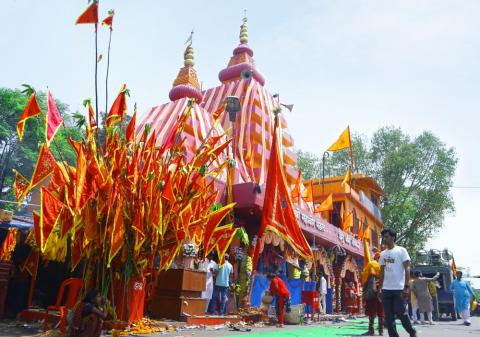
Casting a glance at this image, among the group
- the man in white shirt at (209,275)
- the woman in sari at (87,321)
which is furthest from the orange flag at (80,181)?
the man in white shirt at (209,275)

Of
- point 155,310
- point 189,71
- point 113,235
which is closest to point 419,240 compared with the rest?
point 189,71

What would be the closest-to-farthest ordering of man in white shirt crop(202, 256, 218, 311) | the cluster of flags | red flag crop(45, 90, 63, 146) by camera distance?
1. the cluster of flags
2. red flag crop(45, 90, 63, 146)
3. man in white shirt crop(202, 256, 218, 311)

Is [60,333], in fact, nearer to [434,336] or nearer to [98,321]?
[98,321]

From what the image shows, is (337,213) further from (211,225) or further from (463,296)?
(211,225)

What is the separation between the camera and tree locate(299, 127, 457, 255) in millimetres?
33031

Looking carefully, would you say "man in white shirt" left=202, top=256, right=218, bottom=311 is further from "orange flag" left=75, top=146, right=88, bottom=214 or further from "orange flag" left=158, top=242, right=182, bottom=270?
"orange flag" left=75, top=146, right=88, bottom=214

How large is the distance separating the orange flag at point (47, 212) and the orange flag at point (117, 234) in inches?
36.3

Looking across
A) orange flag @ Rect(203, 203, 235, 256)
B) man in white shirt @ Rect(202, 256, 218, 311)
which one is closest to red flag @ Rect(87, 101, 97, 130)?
orange flag @ Rect(203, 203, 235, 256)

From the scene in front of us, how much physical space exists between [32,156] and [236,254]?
26198mm

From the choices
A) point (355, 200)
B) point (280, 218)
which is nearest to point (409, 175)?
point (355, 200)

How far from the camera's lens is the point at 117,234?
6.45 metres

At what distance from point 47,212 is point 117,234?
3.99 ft

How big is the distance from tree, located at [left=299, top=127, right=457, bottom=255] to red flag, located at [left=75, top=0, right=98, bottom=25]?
2942 centimetres

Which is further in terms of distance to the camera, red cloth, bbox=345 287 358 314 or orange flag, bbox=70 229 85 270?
red cloth, bbox=345 287 358 314
